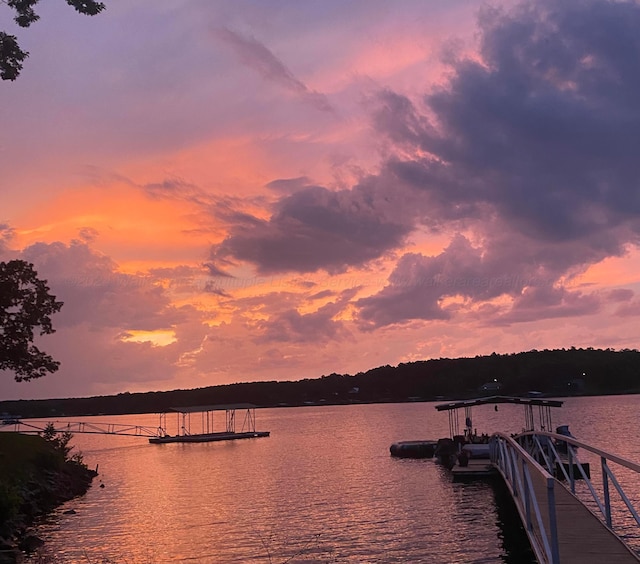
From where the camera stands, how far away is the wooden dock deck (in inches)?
669

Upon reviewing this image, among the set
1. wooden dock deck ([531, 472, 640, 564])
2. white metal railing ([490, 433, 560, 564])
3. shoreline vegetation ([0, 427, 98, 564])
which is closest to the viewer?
white metal railing ([490, 433, 560, 564])

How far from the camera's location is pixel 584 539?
62.1 feet

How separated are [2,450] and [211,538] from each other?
26.5 meters

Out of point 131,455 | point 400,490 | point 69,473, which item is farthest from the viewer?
point 131,455

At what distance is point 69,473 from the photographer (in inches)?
2504

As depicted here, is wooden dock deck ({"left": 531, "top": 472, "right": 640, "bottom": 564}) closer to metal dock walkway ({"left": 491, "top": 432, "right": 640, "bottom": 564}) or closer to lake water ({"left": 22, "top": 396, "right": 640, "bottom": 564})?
metal dock walkway ({"left": 491, "top": 432, "right": 640, "bottom": 564})

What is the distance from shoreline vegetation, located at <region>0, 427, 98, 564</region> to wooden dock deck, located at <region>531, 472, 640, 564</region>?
25.5 m

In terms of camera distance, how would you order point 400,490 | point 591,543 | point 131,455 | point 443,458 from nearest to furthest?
point 591,543 < point 400,490 < point 443,458 < point 131,455

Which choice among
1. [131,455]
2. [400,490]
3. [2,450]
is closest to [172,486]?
[2,450]

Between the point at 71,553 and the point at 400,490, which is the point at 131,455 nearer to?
the point at 400,490

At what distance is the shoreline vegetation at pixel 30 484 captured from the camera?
1447 inches

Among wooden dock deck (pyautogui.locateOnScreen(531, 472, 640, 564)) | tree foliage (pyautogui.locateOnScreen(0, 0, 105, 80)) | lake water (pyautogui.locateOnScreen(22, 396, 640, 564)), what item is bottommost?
lake water (pyautogui.locateOnScreen(22, 396, 640, 564))

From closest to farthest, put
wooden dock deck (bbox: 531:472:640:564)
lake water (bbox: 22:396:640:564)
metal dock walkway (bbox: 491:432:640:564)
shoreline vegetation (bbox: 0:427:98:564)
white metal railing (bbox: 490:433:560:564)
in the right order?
1. white metal railing (bbox: 490:433:560:564)
2. metal dock walkway (bbox: 491:432:640:564)
3. wooden dock deck (bbox: 531:472:640:564)
4. lake water (bbox: 22:396:640:564)
5. shoreline vegetation (bbox: 0:427:98:564)

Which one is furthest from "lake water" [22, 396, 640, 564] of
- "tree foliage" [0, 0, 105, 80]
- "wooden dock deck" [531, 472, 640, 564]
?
"tree foliage" [0, 0, 105, 80]
